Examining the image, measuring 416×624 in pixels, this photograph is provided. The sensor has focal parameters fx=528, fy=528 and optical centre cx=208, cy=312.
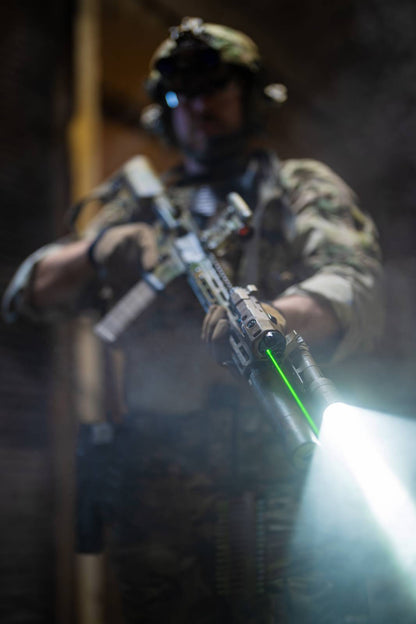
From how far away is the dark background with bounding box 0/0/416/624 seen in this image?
1531 millimetres

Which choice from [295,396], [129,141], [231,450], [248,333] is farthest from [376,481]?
[129,141]

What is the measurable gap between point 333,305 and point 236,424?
0.36 m

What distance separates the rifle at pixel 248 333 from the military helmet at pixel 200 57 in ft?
1.11

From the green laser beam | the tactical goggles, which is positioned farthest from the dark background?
the green laser beam

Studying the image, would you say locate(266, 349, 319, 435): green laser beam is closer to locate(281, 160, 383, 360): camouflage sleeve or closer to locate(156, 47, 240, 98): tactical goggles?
locate(281, 160, 383, 360): camouflage sleeve

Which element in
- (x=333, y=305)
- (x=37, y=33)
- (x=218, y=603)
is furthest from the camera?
(x=37, y=33)

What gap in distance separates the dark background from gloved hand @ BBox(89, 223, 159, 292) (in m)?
0.60

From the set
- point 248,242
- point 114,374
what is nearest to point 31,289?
point 114,374

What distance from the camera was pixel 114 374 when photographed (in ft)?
4.37

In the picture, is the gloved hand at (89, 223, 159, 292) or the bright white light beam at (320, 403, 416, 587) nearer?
the bright white light beam at (320, 403, 416, 587)

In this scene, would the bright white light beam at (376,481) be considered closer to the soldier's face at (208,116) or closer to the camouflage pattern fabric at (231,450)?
the camouflage pattern fabric at (231,450)

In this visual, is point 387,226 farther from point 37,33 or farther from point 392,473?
point 37,33

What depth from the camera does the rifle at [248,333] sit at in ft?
2.30

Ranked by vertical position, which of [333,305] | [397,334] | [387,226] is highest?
[387,226]
